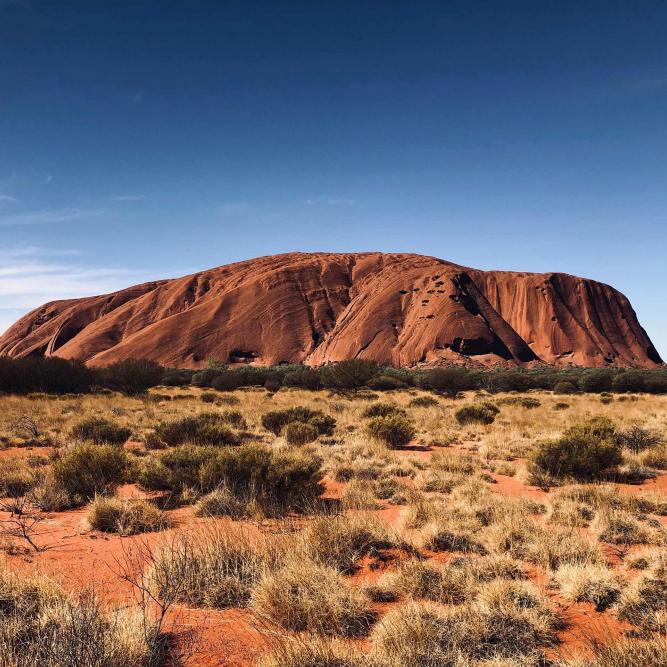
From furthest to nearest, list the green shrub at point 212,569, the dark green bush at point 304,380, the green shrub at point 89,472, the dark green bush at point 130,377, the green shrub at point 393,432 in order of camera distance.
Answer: the dark green bush at point 304,380, the dark green bush at point 130,377, the green shrub at point 393,432, the green shrub at point 89,472, the green shrub at point 212,569

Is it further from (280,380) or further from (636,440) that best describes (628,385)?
(636,440)

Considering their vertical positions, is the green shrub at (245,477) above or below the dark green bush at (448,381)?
above

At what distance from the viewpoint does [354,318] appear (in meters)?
84.3

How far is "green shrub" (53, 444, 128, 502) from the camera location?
812 centimetres

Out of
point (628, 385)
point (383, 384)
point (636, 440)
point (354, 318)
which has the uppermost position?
point (354, 318)

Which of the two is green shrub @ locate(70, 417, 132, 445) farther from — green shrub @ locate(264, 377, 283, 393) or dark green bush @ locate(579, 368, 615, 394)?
dark green bush @ locate(579, 368, 615, 394)

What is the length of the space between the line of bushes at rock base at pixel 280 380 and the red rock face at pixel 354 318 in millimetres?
32366

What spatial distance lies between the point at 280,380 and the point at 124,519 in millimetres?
38536

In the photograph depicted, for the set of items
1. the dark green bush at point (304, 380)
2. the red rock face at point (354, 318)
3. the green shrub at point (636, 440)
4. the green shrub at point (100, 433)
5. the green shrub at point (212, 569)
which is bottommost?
the dark green bush at point (304, 380)

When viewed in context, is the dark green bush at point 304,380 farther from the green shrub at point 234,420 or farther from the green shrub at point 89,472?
the green shrub at point 89,472

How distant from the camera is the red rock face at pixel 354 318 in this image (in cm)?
7862

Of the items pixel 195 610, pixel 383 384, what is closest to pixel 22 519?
pixel 195 610

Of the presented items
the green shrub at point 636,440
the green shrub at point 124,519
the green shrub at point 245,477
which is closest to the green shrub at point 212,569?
the green shrub at point 124,519

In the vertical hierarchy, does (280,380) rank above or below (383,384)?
below
